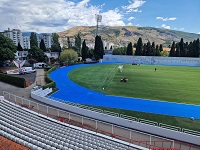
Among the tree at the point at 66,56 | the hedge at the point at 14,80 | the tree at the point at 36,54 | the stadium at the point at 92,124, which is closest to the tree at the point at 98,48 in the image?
the tree at the point at 66,56

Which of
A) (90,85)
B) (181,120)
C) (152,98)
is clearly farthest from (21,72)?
(181,120)

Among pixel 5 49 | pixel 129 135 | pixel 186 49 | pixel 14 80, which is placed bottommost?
pixel 129 135

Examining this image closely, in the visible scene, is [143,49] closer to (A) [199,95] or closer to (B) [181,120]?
(A) [199,95]

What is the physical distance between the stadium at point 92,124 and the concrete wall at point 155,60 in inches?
1654

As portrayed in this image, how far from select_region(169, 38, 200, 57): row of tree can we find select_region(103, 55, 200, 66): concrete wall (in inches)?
238

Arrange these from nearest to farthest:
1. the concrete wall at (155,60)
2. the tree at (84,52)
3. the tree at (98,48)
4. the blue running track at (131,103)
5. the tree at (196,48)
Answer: the blue running track at (131,103) < the concrete wall at (155,60) < the tree at (196,48) < the tree at (84,52) < the tree at (98,48)

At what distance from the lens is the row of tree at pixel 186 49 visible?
212 feet

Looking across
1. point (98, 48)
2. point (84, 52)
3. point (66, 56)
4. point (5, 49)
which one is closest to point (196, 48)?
point (98, 48)

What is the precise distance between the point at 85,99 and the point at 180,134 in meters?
12.4

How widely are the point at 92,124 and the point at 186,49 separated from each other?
2574 inches

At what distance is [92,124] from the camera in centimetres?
1488

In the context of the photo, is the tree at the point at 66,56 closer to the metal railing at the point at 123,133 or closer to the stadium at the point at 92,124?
the stadium at the point at 92,124

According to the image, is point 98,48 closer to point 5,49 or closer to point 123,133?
point 5,49

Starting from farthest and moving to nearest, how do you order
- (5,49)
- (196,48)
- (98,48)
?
(98,48)
(196,48)
(5,49)
